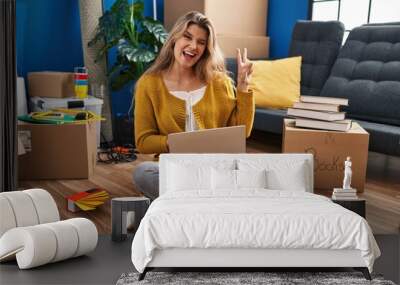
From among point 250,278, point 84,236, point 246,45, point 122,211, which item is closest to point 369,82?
point 246,45

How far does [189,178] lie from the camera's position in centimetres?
231

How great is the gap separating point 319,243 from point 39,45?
3598 millimetres

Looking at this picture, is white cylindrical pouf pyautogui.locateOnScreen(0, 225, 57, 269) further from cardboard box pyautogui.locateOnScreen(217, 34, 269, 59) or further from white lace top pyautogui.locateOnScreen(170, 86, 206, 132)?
cardboard box pyautogui.locateOnScreen(217, 34, 269, 59)

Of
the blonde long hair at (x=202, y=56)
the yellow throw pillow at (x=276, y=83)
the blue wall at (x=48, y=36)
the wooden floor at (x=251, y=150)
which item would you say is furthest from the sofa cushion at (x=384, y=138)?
the blue wall at (x=48, y=36)

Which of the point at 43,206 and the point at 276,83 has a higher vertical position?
the point at 276,83

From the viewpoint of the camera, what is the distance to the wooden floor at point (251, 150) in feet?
9.59

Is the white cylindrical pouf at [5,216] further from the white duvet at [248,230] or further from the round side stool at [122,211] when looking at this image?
the white duvet at [248,230]

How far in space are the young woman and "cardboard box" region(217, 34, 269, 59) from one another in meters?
2.41

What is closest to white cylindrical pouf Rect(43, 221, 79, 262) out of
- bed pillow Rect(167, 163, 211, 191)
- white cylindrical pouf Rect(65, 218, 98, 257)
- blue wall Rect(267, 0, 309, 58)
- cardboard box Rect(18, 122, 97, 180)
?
white cylindrical pouf Rect(65, 218, 98, 257)

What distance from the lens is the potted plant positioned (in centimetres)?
465

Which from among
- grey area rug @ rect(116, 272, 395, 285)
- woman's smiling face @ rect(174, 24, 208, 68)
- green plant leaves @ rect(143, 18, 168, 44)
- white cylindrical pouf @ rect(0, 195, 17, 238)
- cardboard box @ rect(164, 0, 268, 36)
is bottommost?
grey area rug @ rect(116, 272, 395, 285)

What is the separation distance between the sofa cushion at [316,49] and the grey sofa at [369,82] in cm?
10

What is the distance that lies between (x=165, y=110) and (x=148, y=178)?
338 mm

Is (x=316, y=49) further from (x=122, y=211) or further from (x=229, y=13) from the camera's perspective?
(x=122, y=211)
